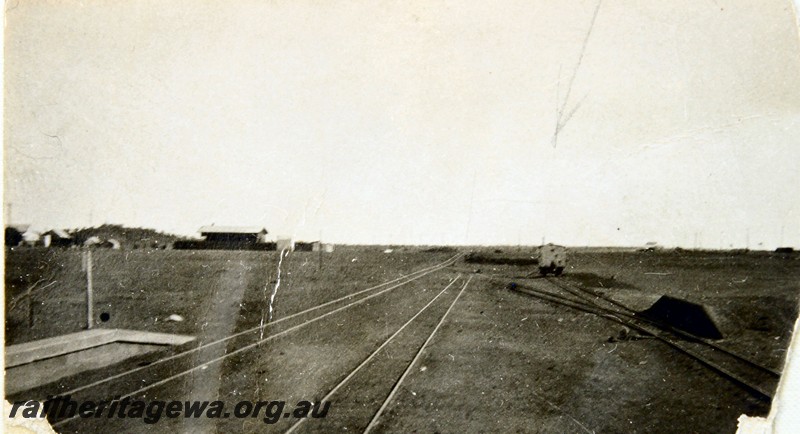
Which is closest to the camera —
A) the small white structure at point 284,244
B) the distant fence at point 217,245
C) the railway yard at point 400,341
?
the distant fence at point 217,245

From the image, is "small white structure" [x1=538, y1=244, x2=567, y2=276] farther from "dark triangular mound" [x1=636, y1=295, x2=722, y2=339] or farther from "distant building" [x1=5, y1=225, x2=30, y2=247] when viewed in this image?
"distant building" [x1=5, y1=225, x2=30, y2=247]

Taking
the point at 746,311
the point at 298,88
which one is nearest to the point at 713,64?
the point at 746,311

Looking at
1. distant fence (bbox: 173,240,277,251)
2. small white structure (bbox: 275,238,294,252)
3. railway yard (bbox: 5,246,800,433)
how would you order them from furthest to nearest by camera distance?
1. small white structure (bbox: 275,238,294,252)
2. railway yard (bbox: 5,246,800,433)
3. distant fence (bbox: 173,240,277,251)

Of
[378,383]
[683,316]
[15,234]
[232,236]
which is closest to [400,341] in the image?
[378,383]

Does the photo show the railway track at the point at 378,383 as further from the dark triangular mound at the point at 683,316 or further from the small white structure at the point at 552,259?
the dark triangular mound at the point at 683,316

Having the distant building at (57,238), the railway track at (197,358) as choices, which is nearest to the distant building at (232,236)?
the railway track at (197,358)

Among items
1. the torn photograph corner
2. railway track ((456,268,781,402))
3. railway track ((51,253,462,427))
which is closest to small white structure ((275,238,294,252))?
the torn photograph corner

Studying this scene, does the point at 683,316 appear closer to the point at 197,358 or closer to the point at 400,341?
the point at 400,341
